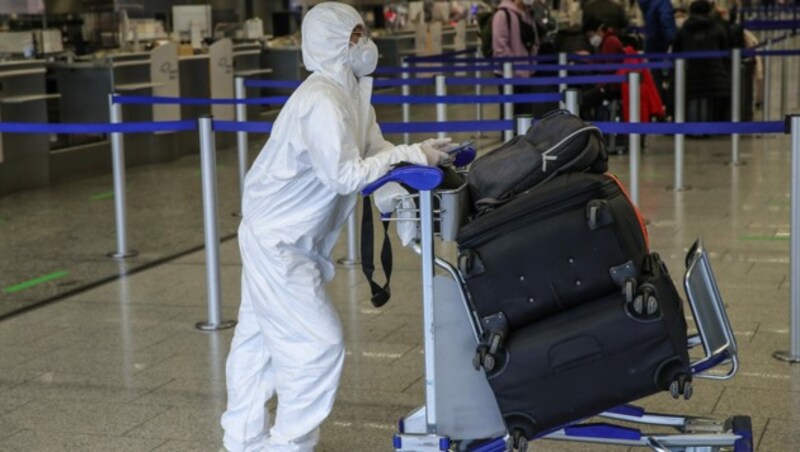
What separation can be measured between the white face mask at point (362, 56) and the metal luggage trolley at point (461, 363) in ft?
1.52

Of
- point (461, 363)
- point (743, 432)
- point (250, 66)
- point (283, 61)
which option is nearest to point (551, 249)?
point (461, 363)

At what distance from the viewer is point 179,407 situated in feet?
15.6

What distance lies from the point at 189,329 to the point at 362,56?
101 inches

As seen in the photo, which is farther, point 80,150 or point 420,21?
point 420,21

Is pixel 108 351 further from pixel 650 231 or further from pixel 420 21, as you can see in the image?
pixel 420 21

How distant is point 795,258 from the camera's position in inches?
201

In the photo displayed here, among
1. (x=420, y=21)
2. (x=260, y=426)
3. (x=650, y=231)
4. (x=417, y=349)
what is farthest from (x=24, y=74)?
(x=420, y=21)

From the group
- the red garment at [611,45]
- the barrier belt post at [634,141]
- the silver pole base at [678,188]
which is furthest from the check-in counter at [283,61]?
the barrier belt post at [634,141]

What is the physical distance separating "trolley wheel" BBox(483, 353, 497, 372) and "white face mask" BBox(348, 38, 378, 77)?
1010mm

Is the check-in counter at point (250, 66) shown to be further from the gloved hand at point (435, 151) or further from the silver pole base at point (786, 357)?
the gloved hand at point (435, 151)

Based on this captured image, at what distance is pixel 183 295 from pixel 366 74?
10.4 feet

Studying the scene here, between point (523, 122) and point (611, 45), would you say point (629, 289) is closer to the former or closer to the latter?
point (523, 122)

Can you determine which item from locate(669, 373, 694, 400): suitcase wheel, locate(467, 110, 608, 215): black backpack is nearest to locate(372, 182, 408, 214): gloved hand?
locate(467, 110, 608, 215): black backpack

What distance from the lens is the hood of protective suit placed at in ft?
12.2
